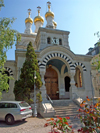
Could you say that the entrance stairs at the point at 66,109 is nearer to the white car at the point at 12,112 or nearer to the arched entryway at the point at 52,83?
the white car at the point at 12,112

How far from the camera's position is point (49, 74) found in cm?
1734

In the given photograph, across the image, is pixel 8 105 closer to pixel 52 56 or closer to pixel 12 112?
pixel 12 112

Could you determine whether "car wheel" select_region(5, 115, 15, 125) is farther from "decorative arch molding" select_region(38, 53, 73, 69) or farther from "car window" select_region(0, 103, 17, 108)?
"decorative arch molding" select_region(38, 53, 73, 69)

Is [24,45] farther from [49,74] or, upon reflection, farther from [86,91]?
[86,91]

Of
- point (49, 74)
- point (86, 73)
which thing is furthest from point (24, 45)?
point (86, 73)

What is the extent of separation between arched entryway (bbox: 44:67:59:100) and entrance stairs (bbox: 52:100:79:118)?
390cm

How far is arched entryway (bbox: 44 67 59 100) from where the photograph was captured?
1653cm

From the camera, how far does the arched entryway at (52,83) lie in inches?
651

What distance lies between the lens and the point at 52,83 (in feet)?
55.9

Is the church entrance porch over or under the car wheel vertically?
over

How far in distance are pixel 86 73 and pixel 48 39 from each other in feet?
22.5

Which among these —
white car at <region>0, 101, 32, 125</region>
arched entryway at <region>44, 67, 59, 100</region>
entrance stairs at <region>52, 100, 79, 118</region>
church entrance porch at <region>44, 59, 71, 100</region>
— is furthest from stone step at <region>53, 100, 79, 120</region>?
arched entryway at <region>44, 67, 59, 100</region>

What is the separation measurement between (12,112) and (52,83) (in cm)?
966

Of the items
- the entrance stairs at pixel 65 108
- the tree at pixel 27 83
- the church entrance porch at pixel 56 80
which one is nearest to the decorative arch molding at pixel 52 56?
the church entrance porch at pixel 56 80
